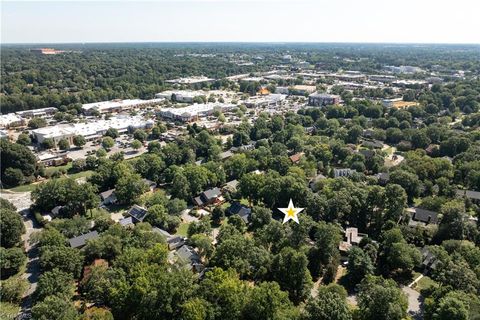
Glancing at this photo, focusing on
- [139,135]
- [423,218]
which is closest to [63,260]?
[423,218]

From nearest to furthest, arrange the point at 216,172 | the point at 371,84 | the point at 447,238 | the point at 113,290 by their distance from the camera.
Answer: the point at 113,290
the point at 447,238
the point at 216,172
the point at 371,84

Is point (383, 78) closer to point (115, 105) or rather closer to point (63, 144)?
point (115, 105)

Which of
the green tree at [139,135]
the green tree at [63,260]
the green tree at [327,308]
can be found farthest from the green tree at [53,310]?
the green tree at [139,135]

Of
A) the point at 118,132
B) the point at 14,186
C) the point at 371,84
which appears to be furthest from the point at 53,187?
the point at 371,84

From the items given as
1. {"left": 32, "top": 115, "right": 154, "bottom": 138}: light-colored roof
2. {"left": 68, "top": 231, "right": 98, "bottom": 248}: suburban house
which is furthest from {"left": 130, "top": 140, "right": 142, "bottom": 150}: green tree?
{"left": 68, "top": 231, "right": 98, "bottom": 248}: suburban house

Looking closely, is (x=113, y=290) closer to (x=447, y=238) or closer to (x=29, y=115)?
(x=447, y=238)

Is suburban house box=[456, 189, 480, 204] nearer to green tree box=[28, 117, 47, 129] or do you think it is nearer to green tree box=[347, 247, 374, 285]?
green tree box=[347, 247, 374, 285]
